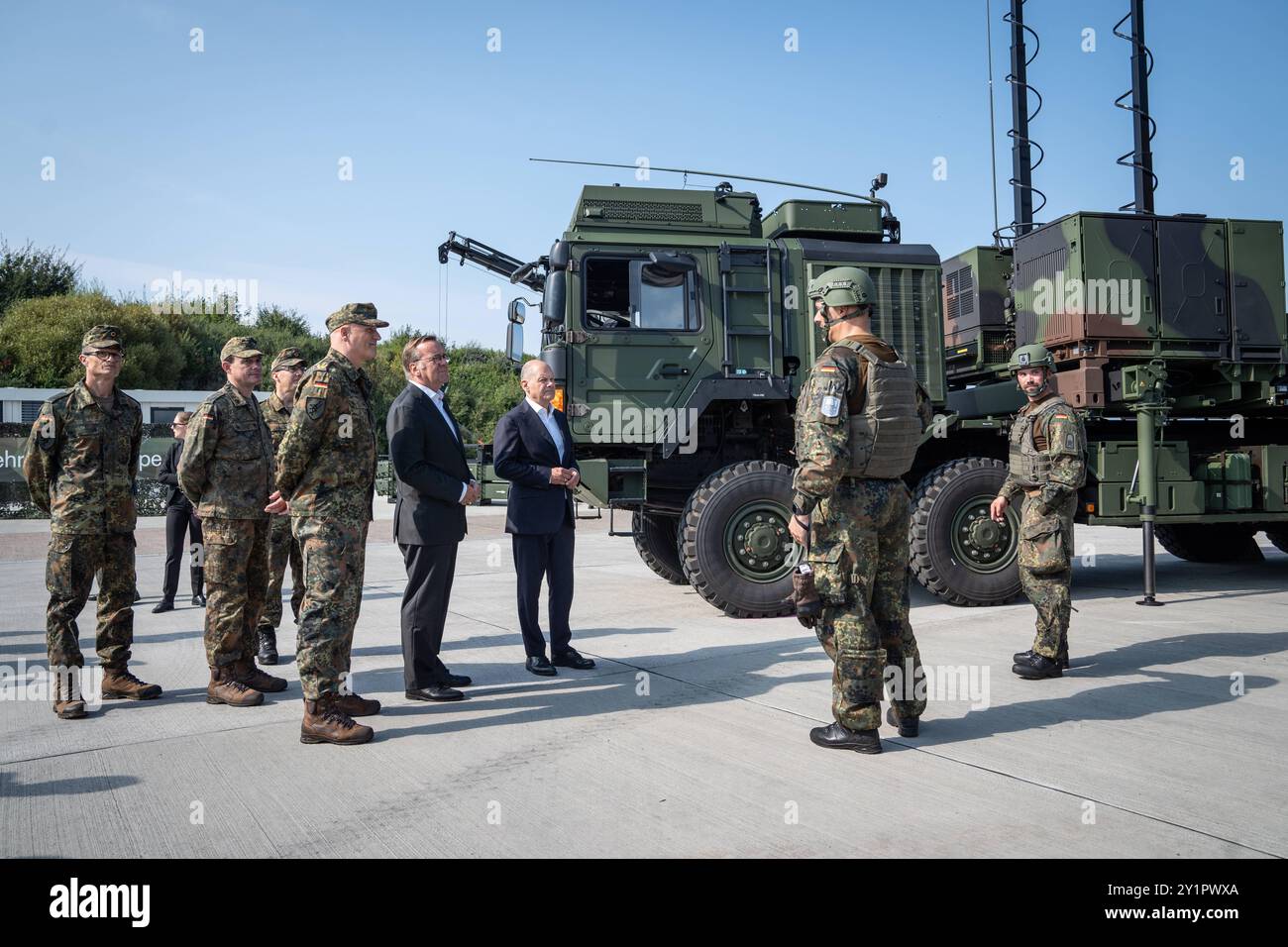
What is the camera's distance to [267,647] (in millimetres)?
5586

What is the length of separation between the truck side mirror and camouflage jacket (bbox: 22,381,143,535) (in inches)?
121

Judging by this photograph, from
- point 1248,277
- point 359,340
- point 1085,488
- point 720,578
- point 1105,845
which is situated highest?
point 1248,277

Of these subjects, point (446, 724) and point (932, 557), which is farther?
point (932, 557)

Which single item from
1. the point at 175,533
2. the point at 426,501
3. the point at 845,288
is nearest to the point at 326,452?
the point at 426,501

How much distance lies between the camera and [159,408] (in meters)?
27.2

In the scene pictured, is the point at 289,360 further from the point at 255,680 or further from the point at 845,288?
the point at 845,288

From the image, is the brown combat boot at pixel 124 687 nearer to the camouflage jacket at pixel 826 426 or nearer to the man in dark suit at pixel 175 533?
the man in dark suit at pixel 175 533

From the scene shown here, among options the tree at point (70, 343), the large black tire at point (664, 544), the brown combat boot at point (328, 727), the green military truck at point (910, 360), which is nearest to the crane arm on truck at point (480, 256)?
the green military truck at point (910, 360)

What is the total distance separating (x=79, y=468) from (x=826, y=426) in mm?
3685

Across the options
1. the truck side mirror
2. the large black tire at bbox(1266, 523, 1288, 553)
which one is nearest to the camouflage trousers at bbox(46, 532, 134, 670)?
the truck side mirror
